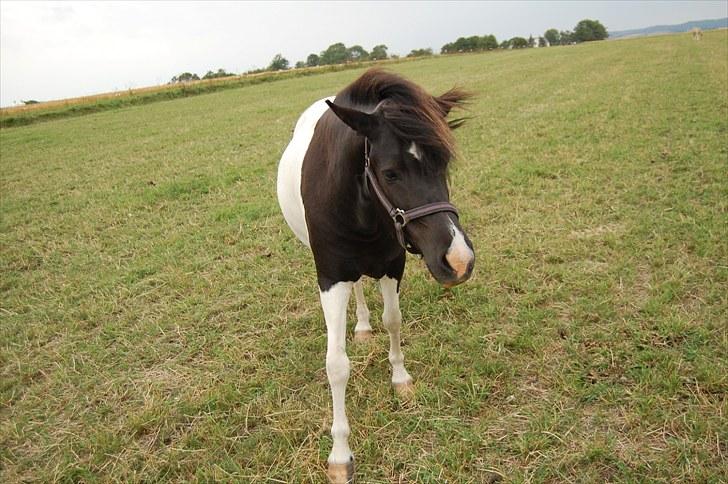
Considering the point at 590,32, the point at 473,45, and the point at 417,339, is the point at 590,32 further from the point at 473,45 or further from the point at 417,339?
the point at 417,339

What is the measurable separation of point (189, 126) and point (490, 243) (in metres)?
13.9

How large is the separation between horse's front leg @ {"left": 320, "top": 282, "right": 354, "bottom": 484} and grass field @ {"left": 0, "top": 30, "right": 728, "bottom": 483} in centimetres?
12

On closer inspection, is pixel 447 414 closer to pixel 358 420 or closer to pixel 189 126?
pixel 358 420

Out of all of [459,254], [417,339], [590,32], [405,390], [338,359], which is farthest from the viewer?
[590,32]

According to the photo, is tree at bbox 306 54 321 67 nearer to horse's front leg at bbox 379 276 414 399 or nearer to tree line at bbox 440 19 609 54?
tree line at bbox 440 19 609 54

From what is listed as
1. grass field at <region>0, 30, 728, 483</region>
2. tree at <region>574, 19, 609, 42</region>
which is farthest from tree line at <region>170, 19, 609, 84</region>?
grass field at <region>0, 30, 728, 483</region>

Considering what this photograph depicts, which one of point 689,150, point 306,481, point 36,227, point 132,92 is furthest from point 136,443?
point 132,92

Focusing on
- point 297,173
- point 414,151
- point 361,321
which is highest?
point 414,151

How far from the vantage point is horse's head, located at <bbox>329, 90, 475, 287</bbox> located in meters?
1.86

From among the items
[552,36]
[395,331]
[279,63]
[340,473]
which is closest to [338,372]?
Answer: [340,473]

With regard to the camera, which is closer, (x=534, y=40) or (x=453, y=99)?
(x=453, y=99)

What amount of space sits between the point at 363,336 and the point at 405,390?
0.75 meters

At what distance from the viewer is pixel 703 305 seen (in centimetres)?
340

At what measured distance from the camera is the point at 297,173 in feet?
10.4
